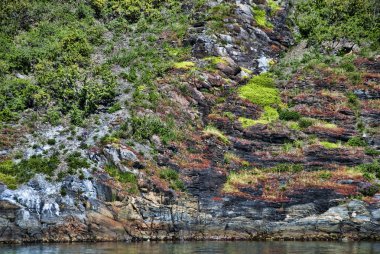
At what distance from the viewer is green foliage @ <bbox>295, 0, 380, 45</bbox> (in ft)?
232

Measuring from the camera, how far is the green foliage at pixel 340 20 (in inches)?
2785

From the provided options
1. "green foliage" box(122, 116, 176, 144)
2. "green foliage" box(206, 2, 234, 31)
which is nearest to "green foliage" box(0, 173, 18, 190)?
"green foliage" box(122, 116, 176, 144)

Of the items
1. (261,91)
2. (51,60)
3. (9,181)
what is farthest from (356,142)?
(51,60)

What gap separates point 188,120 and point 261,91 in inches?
470

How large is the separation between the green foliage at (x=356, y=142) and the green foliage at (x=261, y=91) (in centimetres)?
1107

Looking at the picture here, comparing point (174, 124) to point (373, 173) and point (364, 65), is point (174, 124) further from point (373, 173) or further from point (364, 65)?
point (364, 65)

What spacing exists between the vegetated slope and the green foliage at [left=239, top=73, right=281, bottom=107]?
217 millimetres

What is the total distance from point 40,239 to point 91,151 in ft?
32.0

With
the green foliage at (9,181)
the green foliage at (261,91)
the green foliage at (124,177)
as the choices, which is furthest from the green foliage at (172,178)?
the green foliage at (261,91)

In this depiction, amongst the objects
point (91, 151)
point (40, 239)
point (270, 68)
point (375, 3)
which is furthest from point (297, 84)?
point (40, 239)

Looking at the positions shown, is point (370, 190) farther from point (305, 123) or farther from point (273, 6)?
point (273, 6)

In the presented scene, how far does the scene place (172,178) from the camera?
45.9 m

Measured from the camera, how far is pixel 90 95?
176 ft

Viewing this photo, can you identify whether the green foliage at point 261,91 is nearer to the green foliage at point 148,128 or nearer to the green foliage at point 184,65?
the green foliage at point 184,65
